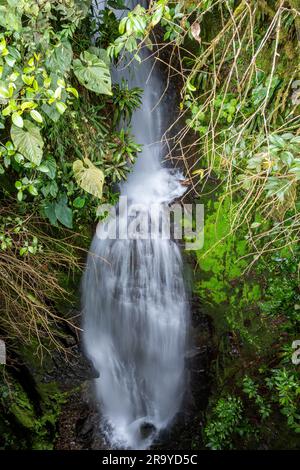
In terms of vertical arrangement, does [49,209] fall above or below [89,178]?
below

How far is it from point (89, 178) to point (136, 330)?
254cm

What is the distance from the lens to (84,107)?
9.45 feet

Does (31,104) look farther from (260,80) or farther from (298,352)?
(298,352)

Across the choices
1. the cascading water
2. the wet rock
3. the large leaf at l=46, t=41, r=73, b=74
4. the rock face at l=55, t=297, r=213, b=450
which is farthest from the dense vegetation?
the wet rock

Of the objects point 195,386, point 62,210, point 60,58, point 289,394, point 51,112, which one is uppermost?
point 60,58

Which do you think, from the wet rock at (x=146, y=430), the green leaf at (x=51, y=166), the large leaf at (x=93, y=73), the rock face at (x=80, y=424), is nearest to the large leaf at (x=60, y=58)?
the large leaf at (x=93, y=73)

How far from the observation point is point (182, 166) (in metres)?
5.02

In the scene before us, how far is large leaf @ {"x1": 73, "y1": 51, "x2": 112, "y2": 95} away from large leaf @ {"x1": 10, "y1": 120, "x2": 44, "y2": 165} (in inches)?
19.3

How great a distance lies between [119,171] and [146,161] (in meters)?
1.80

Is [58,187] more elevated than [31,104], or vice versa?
[31,104]

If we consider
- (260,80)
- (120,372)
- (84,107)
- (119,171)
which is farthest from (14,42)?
(120,372)

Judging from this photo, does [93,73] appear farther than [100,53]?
No

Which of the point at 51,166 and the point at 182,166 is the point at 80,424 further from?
the point at 182,166

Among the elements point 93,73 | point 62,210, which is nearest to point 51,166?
point 62,210
